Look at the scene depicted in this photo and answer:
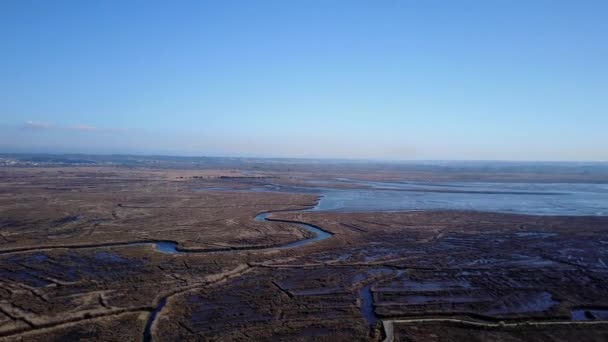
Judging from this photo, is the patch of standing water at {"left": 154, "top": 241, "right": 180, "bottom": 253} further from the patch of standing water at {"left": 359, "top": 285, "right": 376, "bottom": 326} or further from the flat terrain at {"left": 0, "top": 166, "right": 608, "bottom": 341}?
the patch of standing water at {"left": 359, "top": 285, "right": 376, "bottom": 326}

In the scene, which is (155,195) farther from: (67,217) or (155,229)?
(155,229)

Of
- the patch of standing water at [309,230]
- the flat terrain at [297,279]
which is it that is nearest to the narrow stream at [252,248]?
the patch of standing water at [309,230]

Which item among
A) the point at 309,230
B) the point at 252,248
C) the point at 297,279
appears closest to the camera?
the point at 297,279

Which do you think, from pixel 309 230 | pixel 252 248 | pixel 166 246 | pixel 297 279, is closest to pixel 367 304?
pixel 297 279

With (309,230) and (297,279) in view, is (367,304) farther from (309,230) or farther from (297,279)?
(309,230)

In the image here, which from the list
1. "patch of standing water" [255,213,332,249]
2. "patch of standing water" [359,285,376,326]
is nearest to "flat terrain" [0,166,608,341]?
"patch of standing water" [359,285,376,326]

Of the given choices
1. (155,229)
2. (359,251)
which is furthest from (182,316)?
(155,229)

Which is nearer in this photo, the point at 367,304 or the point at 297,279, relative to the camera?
the point at 367,304

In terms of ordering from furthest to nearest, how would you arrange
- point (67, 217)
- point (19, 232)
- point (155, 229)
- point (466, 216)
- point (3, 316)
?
1. point (466, 216)
2. point (67, 217)
3. point (155, 229)
4. point (19, 232)
5. point (3, 316)
